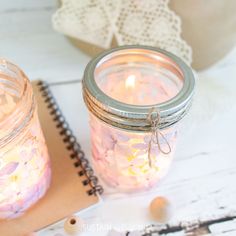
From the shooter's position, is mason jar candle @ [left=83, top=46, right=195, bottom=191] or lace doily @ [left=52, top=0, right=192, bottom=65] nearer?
mason jar candle @ [left=83, top=46, right=195, bottom=191]

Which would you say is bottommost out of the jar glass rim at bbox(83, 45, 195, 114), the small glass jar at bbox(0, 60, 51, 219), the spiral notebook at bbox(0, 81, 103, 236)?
the spiral notebook at bbox(0, 81, 103, 236)

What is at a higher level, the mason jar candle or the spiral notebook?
the mason jar candle

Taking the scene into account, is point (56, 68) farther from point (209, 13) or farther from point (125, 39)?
point (209, 13)

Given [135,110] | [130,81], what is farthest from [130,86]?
[135,110]

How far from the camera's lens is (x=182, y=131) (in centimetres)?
53

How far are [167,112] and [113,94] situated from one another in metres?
0.11

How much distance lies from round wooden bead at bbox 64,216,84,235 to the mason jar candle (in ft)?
0.22

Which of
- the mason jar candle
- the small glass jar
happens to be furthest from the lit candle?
the small glass jar

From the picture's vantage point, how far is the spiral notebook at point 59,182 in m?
0.44

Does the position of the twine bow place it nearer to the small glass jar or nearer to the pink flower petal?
the pink flower petal

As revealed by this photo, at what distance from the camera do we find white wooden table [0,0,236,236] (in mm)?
455

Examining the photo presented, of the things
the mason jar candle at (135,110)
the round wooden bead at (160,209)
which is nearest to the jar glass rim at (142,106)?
the mason jar candle at (135,110)

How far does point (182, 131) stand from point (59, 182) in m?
0.16

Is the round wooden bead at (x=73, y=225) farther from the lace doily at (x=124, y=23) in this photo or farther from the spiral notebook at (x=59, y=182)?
the lace doily at (x=124, y=23)
